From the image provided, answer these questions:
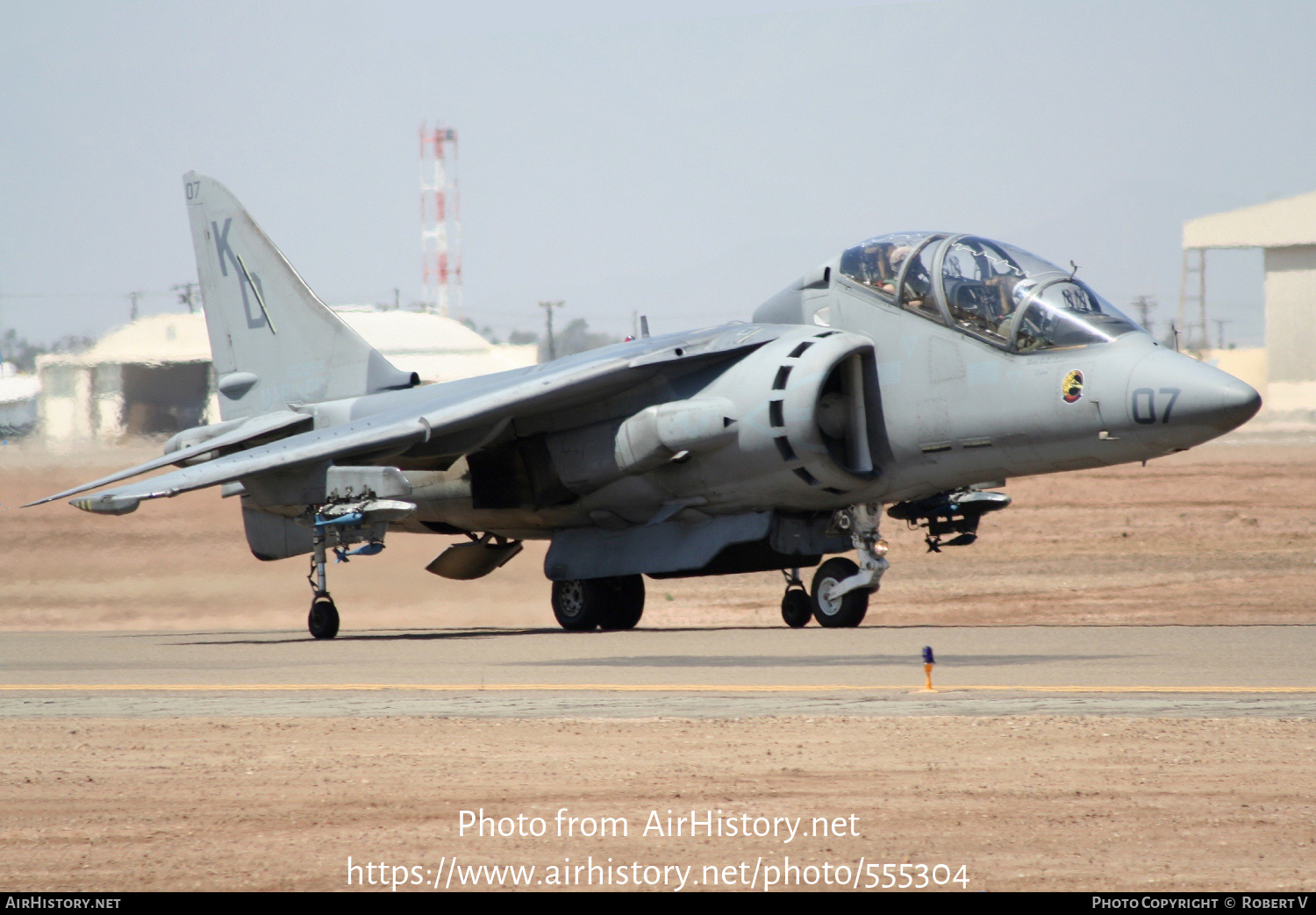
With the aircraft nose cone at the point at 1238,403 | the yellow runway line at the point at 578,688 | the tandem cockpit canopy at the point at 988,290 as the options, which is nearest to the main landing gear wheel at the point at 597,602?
the tandem cockpit canopy at the point at 988,290

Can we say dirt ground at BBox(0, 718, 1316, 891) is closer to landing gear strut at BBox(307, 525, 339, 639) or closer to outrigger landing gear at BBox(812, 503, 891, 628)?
outrigger landing gear at BBox(812, 503, 891, 628)

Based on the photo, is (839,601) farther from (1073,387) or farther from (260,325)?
(260,325)

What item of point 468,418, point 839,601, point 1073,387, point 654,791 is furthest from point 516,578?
point 654,791

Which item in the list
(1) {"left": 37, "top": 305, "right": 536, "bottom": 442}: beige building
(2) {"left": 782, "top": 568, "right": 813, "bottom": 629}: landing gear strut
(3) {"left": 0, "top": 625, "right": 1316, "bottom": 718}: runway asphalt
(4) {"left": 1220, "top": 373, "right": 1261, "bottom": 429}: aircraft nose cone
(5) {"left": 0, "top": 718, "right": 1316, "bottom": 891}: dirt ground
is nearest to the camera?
(5) {"left": 0, "top": 718, "right": 1316, "bottom": 891}: dirt ground

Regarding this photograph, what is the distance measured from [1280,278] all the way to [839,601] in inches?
1597

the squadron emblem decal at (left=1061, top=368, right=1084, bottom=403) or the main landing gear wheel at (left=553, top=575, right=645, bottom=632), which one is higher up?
the squadron emblem decal at (left=1061, top=368, right=1084, bottom=403)

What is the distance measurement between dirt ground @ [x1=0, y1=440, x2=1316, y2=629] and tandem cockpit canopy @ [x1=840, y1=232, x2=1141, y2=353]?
5598 millimetres

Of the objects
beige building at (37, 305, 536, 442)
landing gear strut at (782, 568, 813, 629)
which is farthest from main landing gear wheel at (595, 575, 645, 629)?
beige building at (37, 305, 536, 442)

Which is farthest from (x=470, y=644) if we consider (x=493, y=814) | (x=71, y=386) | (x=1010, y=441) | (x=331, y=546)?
(x=71, y=386)

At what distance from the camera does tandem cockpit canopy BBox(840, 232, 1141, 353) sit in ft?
43.6

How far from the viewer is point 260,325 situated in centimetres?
1902

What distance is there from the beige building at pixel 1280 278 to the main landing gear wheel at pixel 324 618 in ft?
106

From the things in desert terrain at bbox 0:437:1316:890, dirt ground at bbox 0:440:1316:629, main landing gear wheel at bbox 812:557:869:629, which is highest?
desert terrain at bbox 0:437:1316:890

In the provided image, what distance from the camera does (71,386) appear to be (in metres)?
33.9
